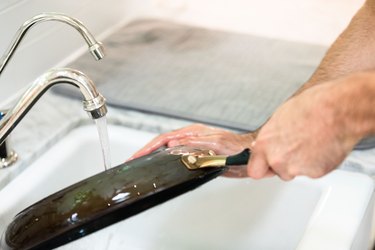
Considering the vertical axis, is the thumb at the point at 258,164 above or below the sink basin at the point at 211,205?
above

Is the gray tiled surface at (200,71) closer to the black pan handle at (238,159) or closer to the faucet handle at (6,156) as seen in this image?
the faucet handle at (6,156)

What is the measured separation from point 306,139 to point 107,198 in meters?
0.21

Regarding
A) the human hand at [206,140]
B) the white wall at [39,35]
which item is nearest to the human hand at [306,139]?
the human hand at [206,140]

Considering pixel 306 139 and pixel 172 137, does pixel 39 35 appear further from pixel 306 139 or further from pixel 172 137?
pixel 306 139

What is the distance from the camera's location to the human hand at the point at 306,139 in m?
0.59

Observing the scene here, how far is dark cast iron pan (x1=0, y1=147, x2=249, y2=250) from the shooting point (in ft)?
1.86

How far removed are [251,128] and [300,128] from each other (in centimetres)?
36

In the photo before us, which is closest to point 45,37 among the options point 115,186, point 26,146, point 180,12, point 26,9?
point 26,9

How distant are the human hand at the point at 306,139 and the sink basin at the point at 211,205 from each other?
20 cm

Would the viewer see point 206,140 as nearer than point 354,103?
No

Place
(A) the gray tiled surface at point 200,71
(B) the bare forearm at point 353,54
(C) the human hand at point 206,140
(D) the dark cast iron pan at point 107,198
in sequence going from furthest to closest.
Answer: (A) the gray tiled surface at point 200,71
(B) the bare forearm at point 353,54
(C) the human hand at point 206,140
(D) the dark cast iron pan at point 107,198

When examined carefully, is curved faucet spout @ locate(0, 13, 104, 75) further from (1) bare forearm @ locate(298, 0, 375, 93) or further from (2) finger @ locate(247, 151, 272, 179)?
(1) bare forearm @ locate(298, 0, 375, 93)

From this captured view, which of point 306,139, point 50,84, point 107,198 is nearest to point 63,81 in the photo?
point 50,84

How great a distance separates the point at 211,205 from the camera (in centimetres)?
93
